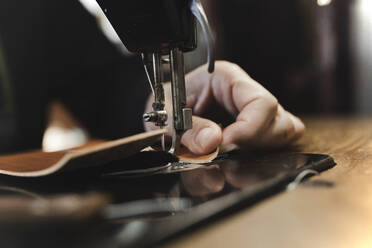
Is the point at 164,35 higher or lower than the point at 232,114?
higher

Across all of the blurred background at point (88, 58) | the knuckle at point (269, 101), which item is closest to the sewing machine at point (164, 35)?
the knuckle at point (269, 101)

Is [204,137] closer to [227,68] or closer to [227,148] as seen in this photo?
[227,148]

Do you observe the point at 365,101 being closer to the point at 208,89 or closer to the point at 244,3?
the point at 244,3

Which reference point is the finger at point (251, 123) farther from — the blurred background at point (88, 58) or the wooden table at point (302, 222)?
the blurred background at point (88, 58)

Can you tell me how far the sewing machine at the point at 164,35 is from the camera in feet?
2.27

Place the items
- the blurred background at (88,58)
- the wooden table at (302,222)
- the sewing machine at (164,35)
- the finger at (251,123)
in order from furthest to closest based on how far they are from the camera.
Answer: the blurred background at (88,58) → the finger at (251,123) → the sewing machine at (164,35) → the wooden table at (302,222)

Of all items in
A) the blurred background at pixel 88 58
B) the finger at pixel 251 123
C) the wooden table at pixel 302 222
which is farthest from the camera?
the blurred background at pixel 88 58

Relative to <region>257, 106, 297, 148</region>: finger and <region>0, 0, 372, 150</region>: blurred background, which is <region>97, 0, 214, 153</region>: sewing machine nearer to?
<region>257, 106, 297, 148</region>: finger

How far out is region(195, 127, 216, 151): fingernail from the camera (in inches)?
28.1

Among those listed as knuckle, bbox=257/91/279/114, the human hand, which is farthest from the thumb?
knuckle, bbox=257/91/279/114

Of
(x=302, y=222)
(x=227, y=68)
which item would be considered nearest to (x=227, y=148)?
(x=227, y=68)

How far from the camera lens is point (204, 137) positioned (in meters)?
0.72

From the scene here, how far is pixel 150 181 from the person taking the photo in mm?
547

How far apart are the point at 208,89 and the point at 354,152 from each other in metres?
0.36
